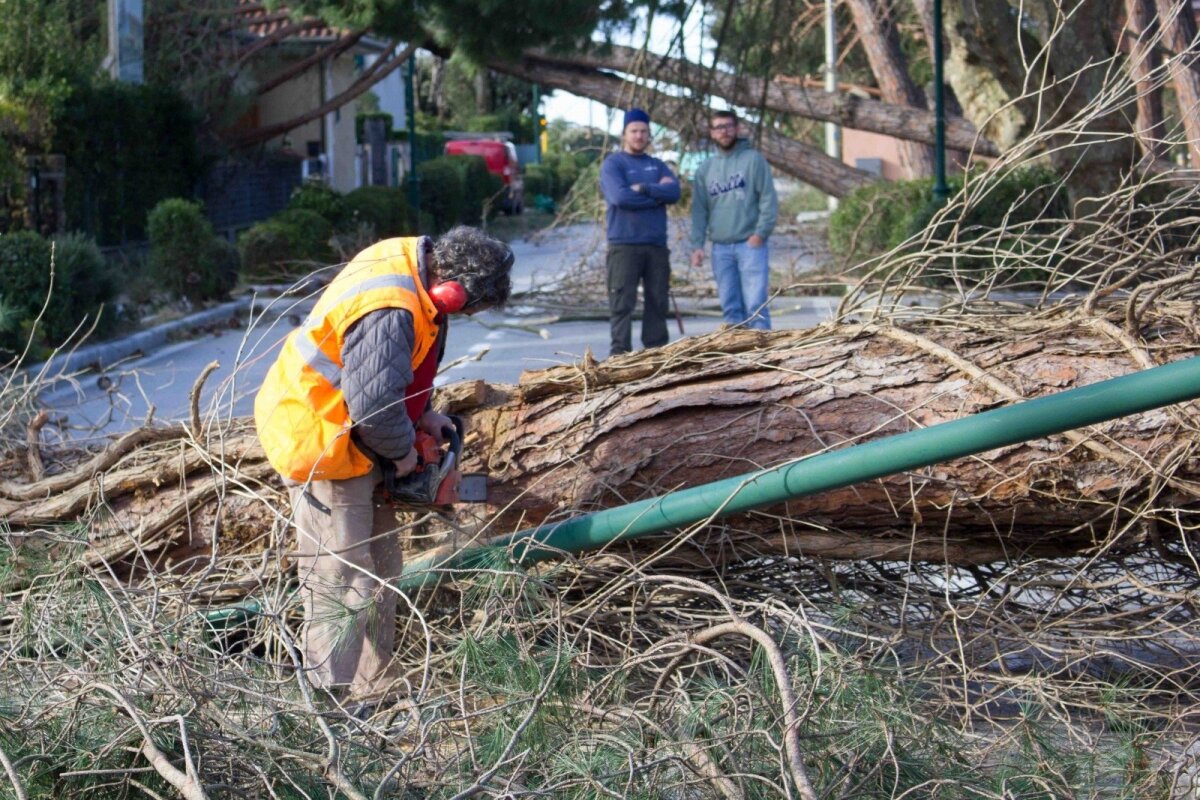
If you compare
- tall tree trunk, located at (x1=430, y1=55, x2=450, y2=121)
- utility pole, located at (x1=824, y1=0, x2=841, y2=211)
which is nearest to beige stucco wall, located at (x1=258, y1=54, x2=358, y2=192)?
utility pole, located at (x1=824, y1=0, x2=841, y2=211)

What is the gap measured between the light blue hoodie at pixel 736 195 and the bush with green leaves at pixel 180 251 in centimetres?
715

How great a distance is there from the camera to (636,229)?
31.1ft

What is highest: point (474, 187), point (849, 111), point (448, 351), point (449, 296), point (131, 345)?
point (849, 111)

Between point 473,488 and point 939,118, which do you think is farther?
point 939,118

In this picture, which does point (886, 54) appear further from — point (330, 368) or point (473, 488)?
point (330, 368)

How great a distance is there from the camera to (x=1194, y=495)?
12.7 ft

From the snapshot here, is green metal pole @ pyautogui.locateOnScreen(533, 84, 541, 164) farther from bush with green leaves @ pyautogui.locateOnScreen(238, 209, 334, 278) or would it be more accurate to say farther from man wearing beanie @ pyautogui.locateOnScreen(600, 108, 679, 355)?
man wearing beanie @ pyautogui.locateOnScreen(600, 108, 679, 355)

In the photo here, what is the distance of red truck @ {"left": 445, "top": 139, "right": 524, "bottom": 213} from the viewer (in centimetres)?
3406

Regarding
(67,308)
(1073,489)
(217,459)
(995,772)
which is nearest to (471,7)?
(67,308)

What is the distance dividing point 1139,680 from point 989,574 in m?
0.56

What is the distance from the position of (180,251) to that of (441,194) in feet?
38.6

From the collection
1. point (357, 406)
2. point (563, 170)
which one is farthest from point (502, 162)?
point (357, 406)

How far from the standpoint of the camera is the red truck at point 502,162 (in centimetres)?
3406

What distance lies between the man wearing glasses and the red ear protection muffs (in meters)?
5.71
